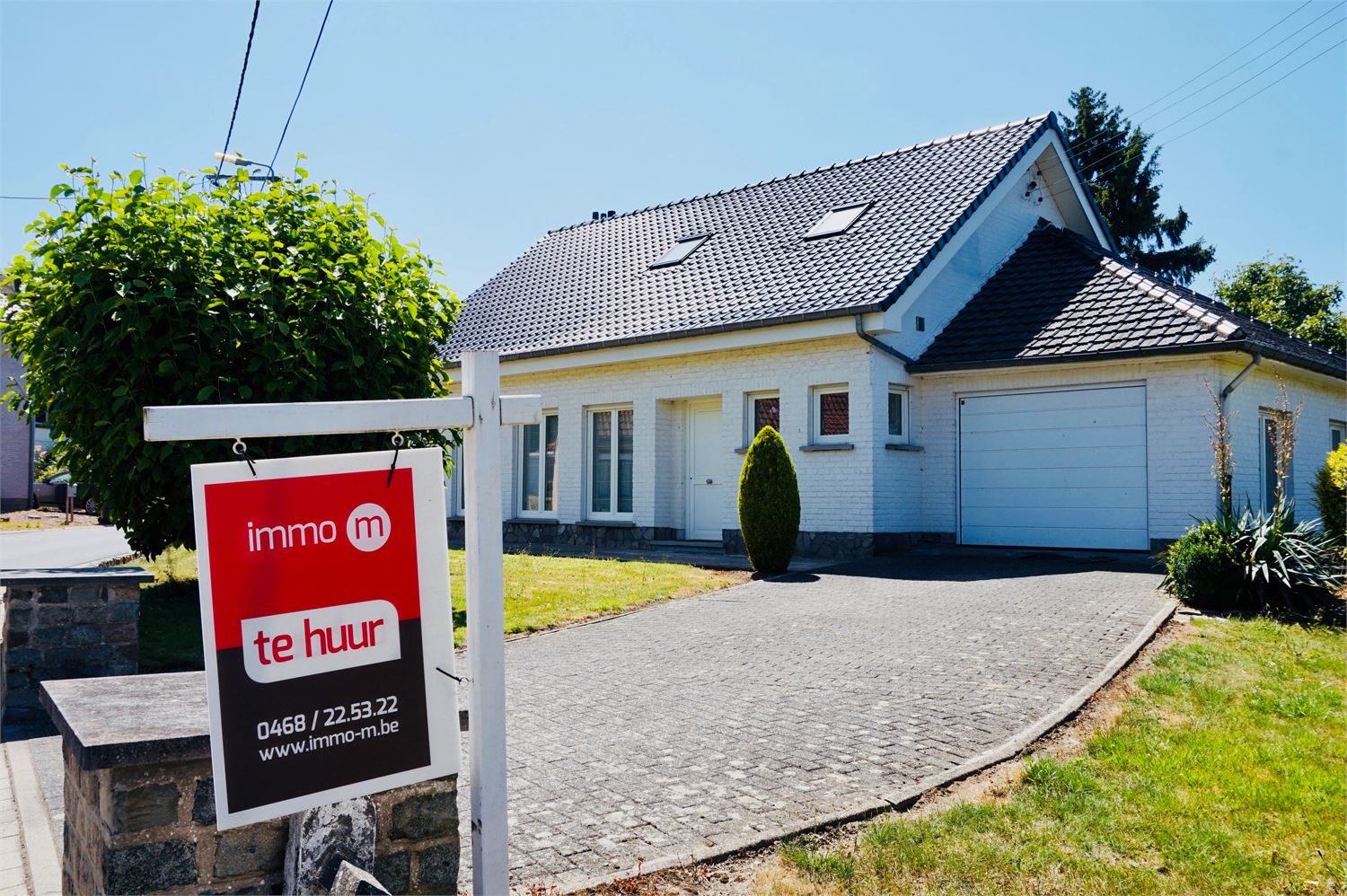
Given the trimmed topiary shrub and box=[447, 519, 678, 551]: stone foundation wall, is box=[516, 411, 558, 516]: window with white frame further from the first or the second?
the trimmed topiary shrub

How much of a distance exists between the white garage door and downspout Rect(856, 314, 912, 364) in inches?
43.9

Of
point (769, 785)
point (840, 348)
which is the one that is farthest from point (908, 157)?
point (769, 785)

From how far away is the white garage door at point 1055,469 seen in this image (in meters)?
13.4

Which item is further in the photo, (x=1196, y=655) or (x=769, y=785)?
(x=1196, y=655)

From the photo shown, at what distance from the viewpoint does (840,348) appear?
46.5ft

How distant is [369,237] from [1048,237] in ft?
39.7

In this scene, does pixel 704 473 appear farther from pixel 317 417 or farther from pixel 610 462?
pixel 317 417

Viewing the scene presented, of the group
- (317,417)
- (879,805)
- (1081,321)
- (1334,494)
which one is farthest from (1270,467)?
(317,417)

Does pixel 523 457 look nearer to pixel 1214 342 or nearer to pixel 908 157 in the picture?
pixel 908 157

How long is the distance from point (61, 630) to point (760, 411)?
10429 millimetres

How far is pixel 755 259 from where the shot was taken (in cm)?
1706

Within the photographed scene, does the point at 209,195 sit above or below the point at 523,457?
above

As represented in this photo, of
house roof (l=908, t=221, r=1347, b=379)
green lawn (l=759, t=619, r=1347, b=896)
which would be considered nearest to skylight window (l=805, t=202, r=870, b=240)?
house roof (l=908, t=221, r=1347, b=379)

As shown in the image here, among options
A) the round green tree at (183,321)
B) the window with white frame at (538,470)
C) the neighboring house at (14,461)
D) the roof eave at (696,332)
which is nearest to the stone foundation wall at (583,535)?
the window with white frame at (538,470)
